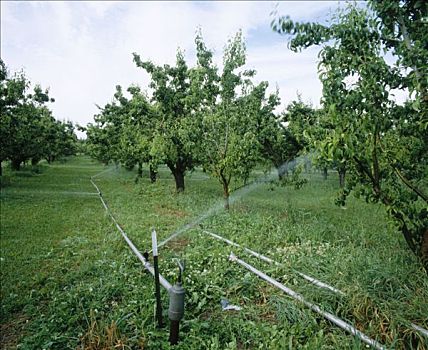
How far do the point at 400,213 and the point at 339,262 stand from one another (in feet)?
3.81

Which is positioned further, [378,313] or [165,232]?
[165,232]

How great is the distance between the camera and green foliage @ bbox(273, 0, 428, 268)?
3.53 m

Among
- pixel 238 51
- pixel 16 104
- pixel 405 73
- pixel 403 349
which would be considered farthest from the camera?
pixel 16 104

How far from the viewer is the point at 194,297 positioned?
4.21 m

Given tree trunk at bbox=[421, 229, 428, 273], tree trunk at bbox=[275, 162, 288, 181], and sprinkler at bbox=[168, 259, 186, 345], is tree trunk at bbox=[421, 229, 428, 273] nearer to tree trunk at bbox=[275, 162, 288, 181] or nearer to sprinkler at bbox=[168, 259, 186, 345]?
sprinkler at bbox=[168, 259, 186, 345]

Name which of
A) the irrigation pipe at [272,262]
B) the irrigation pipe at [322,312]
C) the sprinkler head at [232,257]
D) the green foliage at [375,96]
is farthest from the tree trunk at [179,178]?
the green foliage at [375,96]

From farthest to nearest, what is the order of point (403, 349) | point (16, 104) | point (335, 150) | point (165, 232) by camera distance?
1. point (16, 104)
2. point (165, 232)
3. point (335, 150)
4. point (403, 349)

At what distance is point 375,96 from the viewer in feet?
12.1

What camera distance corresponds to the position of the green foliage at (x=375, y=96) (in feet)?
11.6

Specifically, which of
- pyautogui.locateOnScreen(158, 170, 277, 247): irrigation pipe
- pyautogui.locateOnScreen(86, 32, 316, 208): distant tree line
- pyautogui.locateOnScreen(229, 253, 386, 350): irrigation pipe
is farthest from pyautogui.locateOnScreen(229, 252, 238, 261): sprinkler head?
pyautogui.locateOnScreen(86, 32, 316, 208): distant tree line

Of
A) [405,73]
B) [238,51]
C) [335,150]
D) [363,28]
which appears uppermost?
[238,51]

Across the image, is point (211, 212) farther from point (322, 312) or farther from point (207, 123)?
point (322, 312)

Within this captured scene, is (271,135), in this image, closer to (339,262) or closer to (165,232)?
(165,232)

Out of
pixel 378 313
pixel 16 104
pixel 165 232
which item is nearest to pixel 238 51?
pixel 165 232
